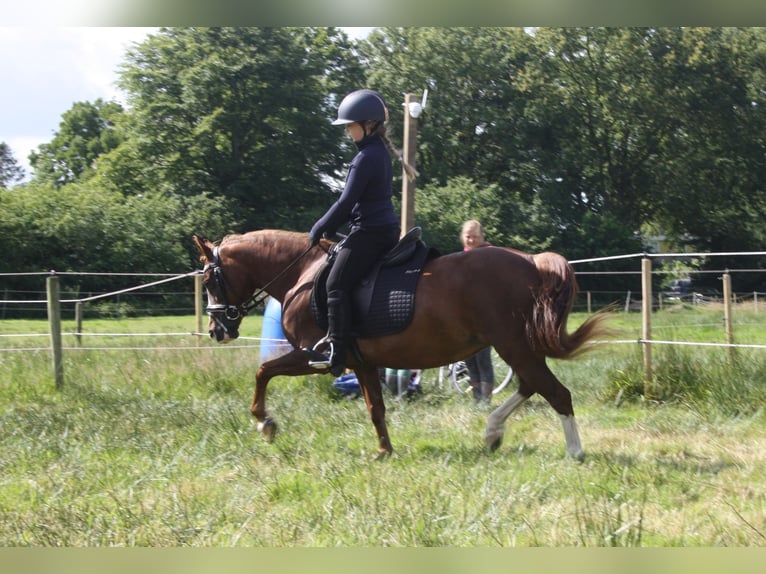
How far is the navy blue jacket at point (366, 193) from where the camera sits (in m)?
6.08

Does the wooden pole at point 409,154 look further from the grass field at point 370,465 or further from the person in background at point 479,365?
the grass field at point 370,465

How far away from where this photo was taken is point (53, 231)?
3080 centimetres

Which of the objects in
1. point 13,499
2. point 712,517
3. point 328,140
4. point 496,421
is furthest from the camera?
point 328,140

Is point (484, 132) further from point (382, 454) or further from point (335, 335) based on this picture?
point (382, 454)

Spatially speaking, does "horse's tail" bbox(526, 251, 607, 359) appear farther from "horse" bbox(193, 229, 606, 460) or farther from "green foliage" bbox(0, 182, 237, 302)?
"green foliage" bbox(0, 182, 237, 302)

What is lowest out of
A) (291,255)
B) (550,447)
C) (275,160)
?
(550,447)

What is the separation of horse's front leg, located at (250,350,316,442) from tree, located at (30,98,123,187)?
2008 inches

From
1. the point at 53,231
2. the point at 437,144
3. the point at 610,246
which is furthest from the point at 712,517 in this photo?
the point at 437,144

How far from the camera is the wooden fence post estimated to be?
9.73 m

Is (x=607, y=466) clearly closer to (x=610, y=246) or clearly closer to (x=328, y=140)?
(x=328, y=140)

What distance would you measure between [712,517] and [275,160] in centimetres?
3510

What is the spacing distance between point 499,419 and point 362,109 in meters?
2.57

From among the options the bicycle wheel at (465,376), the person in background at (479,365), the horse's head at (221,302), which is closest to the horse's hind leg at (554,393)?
the person in background at (479,365)

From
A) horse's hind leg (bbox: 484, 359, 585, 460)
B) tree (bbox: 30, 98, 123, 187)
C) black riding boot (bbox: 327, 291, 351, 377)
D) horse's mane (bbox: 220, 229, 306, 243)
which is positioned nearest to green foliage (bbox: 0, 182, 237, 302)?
tree (bbox: 30, 98, 123, 187)
